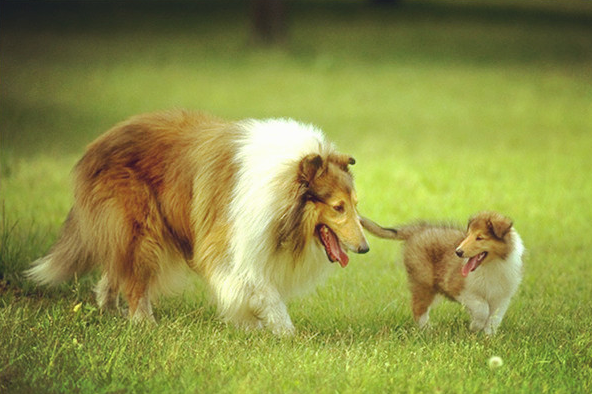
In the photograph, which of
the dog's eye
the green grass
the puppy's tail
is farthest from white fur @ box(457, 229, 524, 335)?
the dog's eye

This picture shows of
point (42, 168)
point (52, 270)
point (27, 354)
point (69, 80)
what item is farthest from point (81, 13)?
point (27, 354)

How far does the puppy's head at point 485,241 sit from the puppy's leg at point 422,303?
423mm

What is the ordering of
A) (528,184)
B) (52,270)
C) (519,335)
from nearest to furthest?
1. (519,335)
2. (52,270)
3. (528,184)

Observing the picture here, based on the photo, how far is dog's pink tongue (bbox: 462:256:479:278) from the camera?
7398 millimetres

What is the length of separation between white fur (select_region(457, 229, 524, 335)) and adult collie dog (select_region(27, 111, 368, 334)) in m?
1.11

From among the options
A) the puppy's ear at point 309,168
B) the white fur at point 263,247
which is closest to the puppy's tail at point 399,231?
the white fur at point 263,247

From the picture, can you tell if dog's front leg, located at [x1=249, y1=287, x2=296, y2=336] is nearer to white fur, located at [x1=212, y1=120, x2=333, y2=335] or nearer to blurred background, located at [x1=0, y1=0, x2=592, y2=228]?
white fur, located at [x1=212, y1=120, x2=333, y2=335]

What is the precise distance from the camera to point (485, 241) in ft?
24.2

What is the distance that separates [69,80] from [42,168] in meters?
9.19

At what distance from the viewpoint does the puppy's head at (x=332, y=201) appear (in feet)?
22.1

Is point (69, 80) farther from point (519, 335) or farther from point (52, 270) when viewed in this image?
point (519, 335)

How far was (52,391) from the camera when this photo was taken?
5477 mm

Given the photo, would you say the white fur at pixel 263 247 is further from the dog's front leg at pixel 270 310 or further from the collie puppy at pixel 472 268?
the collie puppy at pixel 472 268

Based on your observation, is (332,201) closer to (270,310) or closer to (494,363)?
(270,310)
